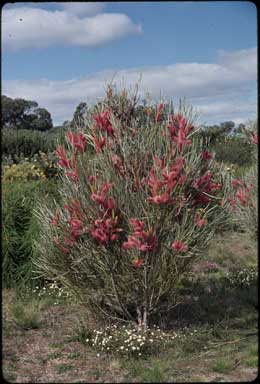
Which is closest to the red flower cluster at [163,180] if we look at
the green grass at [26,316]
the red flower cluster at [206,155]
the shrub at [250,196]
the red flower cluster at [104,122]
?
the red flower cluster at [206,155]

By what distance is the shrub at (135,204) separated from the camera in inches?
137

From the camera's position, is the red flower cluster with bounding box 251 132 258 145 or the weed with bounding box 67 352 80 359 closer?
the red flower cluster with bounding box 251 132 258 145

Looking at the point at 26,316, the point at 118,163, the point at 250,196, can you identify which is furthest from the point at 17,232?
the point at 250,196

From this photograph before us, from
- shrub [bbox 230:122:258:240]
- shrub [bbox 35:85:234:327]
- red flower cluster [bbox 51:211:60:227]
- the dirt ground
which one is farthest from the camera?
red flower cluster [bbox 51:211:60:227]

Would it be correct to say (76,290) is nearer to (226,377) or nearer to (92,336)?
(92,336)

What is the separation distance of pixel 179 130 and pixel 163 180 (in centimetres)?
40

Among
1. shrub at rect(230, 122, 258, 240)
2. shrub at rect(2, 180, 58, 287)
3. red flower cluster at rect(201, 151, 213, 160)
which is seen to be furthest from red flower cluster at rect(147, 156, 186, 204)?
shrub at rect(2, 180, 58, 287)

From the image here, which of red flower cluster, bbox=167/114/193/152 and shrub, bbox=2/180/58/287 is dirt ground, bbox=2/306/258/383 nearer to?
shrub, bbox=2/180/58/287

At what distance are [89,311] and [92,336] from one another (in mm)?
342

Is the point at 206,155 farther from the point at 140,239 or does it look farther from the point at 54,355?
the point at 54,355

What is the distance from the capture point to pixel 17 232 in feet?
18.2

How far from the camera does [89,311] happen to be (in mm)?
4152

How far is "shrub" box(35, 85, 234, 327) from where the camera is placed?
3.48 metres

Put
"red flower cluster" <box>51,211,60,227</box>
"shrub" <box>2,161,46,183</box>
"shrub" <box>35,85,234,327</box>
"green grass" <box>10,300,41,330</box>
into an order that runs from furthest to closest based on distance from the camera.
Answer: "shrub" <box>2,161,46,183</box>
"green grass" <box>10,300,41,330</box>
"red flower cluster" <box>51,211,60,227</box>
"shrub" <box>35,85,234,327</box>
